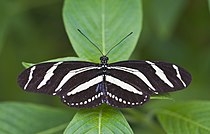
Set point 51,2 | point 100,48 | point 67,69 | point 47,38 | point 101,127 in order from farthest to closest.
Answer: point 47,38 < point 51,2 < point 100,48 < point 67,69 < point 101,127

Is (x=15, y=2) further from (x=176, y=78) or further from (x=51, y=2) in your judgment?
(x=176, y=78)

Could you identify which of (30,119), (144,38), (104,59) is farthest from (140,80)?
(144,38)

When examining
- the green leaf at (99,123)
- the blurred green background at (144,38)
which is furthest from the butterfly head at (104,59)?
the blurred green background at (144,38)

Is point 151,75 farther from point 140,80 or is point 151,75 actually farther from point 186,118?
point 186,118

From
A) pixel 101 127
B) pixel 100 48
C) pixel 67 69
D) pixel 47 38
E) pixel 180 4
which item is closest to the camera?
pixel 101 127

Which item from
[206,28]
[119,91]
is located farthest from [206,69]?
[119,91]

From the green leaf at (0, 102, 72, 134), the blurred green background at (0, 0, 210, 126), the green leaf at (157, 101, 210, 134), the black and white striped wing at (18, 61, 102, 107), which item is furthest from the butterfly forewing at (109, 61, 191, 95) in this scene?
the blurred green background at (0, 0, 210, 126)

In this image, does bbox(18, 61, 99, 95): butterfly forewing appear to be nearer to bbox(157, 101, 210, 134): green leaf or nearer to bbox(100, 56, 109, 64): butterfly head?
bbox(100, 56, 109, 64): butterfly head

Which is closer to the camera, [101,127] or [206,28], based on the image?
[101,127]
